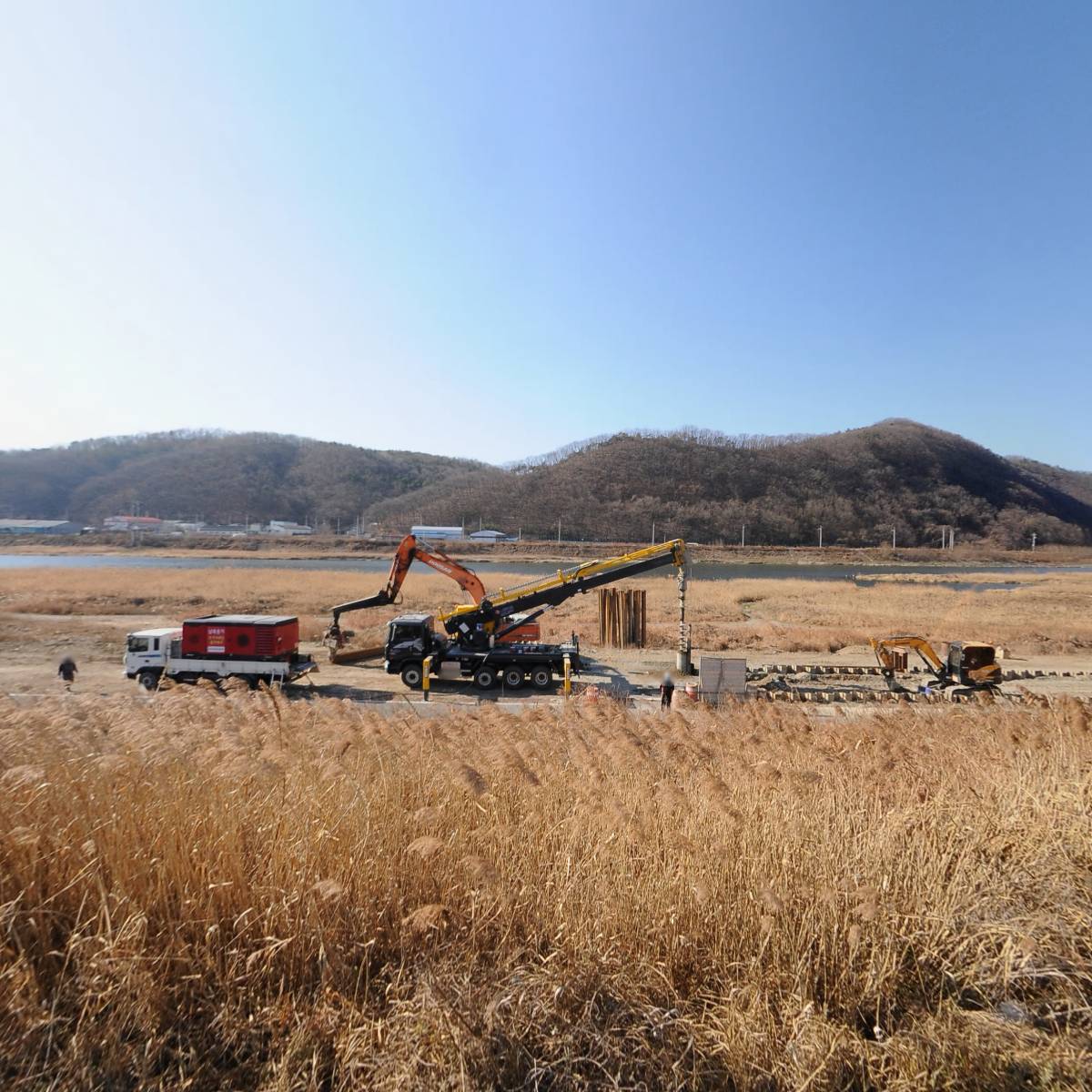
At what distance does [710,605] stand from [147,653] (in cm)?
3224

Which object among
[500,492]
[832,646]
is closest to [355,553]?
[500,492]

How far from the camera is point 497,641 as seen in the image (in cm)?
2055

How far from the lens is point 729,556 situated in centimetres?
11000

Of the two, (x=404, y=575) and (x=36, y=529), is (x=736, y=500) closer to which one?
(x=404, y=575)

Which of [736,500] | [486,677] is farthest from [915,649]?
[736,500]

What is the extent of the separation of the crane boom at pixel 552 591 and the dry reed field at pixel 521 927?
15266 millimetres

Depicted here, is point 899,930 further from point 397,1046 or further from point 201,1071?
point 201,1071

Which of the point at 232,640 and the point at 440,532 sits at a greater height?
the point at 440,532

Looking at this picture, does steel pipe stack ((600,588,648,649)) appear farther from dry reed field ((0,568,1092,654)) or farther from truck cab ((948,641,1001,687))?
truck cab ((948,641,1001,687))

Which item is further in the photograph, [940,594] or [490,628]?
[940,594]

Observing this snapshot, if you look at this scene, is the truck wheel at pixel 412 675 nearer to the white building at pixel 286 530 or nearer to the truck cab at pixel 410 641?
the truck cab at pixel 410 641

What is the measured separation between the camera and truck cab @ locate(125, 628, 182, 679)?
61.0ft

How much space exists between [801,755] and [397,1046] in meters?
4.94

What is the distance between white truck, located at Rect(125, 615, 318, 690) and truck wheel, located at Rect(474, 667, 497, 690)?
5128mm
